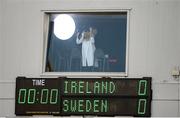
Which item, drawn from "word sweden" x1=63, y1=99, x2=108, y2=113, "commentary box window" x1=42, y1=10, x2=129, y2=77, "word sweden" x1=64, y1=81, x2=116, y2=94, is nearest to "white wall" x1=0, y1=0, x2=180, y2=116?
"commentary box window" x1=42, y1=10, x2=129, y2=77

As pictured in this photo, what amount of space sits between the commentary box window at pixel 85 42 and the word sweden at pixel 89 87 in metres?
0.20

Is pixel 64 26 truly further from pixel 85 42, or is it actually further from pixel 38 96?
pixel 38 96

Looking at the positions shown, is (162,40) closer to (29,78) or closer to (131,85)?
(131,85)

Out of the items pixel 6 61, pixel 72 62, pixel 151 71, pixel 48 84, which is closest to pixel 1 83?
pixel 6 61

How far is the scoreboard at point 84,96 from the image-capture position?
17.7 ft

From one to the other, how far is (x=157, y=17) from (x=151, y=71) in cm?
78

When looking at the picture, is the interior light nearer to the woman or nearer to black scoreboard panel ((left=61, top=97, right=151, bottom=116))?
the woman

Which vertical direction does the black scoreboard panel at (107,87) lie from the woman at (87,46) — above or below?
below

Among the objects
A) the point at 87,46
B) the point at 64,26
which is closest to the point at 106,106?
the point at 87,46

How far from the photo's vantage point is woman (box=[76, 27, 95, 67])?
5.75 meters

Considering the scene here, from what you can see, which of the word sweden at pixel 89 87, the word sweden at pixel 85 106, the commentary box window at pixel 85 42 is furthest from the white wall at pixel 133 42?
the word sweden at pixel 85 106

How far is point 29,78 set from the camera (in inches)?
221

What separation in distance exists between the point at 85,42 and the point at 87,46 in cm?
7

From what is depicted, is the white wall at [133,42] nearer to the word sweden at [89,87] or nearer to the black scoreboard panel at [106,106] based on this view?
the black scoreboard panel at [106,106]
